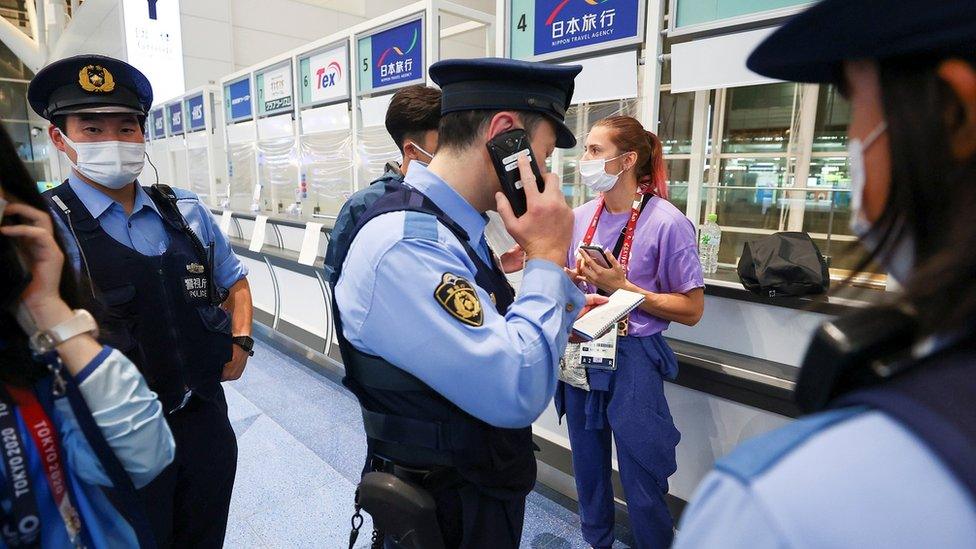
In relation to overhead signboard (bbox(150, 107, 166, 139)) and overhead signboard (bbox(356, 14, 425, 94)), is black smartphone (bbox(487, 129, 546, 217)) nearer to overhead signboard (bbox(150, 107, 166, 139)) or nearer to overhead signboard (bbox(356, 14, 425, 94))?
overhead signboard (bbox(356, 14, 425, 94))

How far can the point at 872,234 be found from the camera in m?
0.47

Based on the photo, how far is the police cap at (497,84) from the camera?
1.04 meters

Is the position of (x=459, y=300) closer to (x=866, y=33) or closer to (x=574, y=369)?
(x=866, y=33)

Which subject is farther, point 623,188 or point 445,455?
point 623,188

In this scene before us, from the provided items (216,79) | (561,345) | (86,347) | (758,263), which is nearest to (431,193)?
(561,345)

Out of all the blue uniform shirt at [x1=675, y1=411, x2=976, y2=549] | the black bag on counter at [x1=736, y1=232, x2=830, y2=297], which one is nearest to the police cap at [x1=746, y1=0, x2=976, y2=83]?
the blue uniform shirt at [x1=675, y1=411, x2=976, y2=549]

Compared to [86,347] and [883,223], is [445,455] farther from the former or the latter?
[883,223]

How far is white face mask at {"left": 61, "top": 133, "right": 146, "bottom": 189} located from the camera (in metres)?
1.64

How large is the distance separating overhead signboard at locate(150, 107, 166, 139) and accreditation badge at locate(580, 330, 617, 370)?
8.34m

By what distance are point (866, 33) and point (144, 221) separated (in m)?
1.95

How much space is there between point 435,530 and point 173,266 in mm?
1197

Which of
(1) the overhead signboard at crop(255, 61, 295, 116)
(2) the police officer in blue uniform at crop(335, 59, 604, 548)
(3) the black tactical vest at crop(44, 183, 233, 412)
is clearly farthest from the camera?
(1) the overhead signboard at crop(255, 61, 295, 116)

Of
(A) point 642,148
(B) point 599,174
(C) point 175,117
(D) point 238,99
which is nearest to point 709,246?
(A) point 642,148

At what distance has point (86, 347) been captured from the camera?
2.87ft
